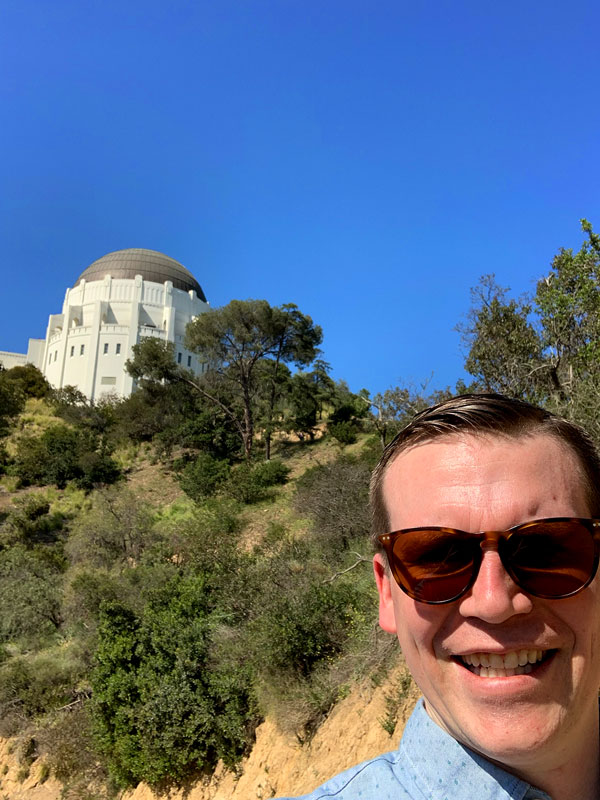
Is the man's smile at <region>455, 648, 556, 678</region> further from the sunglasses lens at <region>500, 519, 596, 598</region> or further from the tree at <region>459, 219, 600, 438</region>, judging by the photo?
the tree at <region>459, 219, 600, 438</region>

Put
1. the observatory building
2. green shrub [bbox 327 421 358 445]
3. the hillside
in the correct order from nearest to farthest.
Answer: the hillside < green shrub [bbox 327 421 358 445] < the observatory building

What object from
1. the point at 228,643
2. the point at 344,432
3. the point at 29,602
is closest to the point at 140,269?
the point at 344,432

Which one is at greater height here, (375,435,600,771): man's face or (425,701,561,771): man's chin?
(375,435,600,771): man's face

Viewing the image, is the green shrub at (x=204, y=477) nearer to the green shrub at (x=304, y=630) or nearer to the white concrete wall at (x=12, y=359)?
the green shrub at (x=304, y=630)

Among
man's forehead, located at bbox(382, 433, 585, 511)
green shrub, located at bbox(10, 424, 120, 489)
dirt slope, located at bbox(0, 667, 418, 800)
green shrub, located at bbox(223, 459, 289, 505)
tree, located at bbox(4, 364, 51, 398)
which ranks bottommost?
dirt slope, located at bbox(0, 667, 418, 800)

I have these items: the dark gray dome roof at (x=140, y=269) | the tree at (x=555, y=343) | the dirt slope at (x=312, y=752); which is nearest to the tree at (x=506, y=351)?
the tree at (x=555, y=343)

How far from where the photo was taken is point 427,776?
1.02m

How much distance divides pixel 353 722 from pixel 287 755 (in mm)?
1116

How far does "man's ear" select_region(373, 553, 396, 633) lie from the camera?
49.0 inches

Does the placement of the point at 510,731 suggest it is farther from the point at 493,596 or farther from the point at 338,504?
the point at 338,504

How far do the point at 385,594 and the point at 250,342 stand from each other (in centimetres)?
2334

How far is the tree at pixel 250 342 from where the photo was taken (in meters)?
24.1

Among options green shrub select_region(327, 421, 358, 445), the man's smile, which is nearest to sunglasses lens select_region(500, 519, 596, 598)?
the man's smile

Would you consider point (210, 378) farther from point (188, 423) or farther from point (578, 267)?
point (578, 267)
